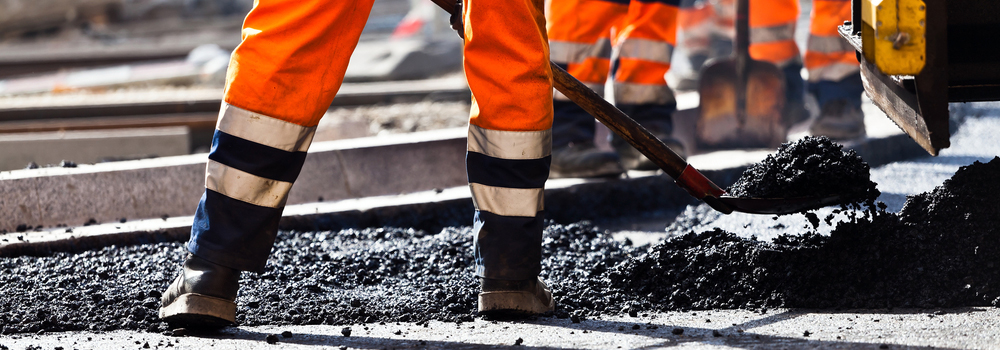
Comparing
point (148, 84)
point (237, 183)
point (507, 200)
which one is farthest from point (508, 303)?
point (148, 84)

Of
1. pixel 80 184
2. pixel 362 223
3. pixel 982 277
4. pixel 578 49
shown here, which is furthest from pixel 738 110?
pixel 80 184

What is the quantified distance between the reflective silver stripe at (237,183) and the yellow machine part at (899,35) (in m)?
1.34

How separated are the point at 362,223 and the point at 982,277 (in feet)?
6.56

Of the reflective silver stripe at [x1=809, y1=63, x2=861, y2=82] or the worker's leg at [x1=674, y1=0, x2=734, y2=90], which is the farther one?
the worker's leg at [x1=674, y1=0, x2=734, y2=90]

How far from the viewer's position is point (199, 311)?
6.53 ft

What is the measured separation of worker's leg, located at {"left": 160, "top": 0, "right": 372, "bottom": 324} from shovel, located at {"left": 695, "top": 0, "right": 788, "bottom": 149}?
3259 mm

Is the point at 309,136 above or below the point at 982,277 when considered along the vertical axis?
above

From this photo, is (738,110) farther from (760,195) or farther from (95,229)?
(95,229)

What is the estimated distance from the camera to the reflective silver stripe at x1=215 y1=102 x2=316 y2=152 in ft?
6.36

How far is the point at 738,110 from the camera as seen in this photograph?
16.1 ft

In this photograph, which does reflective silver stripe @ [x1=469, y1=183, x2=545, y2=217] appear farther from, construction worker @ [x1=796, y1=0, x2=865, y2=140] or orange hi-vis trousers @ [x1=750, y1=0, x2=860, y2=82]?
orange hi-vis trousers @ [x1=750, y1=0, x2=860, y2=82]

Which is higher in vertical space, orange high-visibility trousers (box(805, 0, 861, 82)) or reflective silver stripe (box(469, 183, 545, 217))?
orange high-visibility trousers (box(805, 0, 861, 82))

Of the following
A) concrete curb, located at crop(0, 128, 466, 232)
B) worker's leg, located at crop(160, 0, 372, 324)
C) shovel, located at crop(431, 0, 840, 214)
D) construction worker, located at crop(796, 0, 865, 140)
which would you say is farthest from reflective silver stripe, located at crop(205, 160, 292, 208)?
construction worker, located at crop(796, 0, 865, 140)

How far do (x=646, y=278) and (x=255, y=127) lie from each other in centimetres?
112
